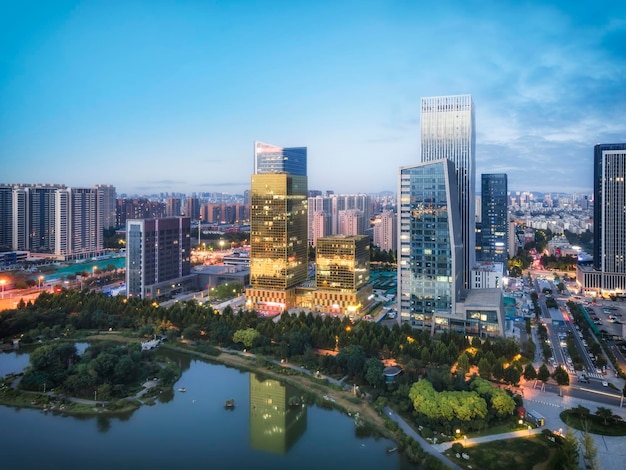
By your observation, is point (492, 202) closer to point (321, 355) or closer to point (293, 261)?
point (293, 261)

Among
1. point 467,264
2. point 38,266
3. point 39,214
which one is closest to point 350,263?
point 467,264

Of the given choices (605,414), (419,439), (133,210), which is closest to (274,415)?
(419,439)

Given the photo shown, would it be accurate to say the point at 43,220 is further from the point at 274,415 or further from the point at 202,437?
the point at 202,437

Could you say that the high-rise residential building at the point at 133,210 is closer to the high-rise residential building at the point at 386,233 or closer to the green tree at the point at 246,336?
the high-rise residential building at the point at 386,233

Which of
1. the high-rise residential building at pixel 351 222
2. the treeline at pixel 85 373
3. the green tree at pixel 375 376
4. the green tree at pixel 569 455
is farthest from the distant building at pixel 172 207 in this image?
the green tree at pixel 569 455

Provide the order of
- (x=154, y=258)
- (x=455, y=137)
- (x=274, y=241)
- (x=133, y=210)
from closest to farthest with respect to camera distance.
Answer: (x=274, y=241) → (x=455, y=137) → (x=154, y=258) → (x=133, y=210)

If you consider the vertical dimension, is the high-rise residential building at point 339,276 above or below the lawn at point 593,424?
above
